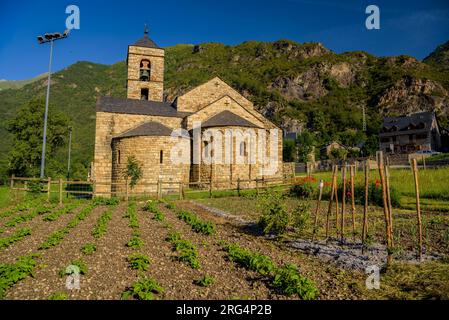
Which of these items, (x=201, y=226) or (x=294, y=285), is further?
(x=201, y=226)

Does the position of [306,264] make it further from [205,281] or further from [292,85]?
[292,85]

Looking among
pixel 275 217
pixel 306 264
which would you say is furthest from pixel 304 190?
pixel 306 264

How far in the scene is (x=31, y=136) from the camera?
1550 inches

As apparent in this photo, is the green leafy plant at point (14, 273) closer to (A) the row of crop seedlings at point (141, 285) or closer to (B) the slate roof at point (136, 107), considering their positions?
(A) the row of crop seedlings at point (141, 285)

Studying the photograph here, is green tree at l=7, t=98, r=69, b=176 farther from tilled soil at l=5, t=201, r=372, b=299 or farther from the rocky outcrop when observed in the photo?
the rocky outcrop

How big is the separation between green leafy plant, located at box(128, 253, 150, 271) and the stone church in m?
13.5

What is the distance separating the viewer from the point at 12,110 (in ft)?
236

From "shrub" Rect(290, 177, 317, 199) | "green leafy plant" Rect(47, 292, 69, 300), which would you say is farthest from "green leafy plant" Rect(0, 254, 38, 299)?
"shrub" Rect(290, 177, 317, 199)

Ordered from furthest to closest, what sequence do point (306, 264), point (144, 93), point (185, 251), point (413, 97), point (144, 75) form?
point (413, 97), point (144, 93), point (144, 75), point (185, 251), point (306, 264)

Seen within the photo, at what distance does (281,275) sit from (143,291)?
2419 mm

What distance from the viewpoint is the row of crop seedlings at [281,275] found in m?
4.81
